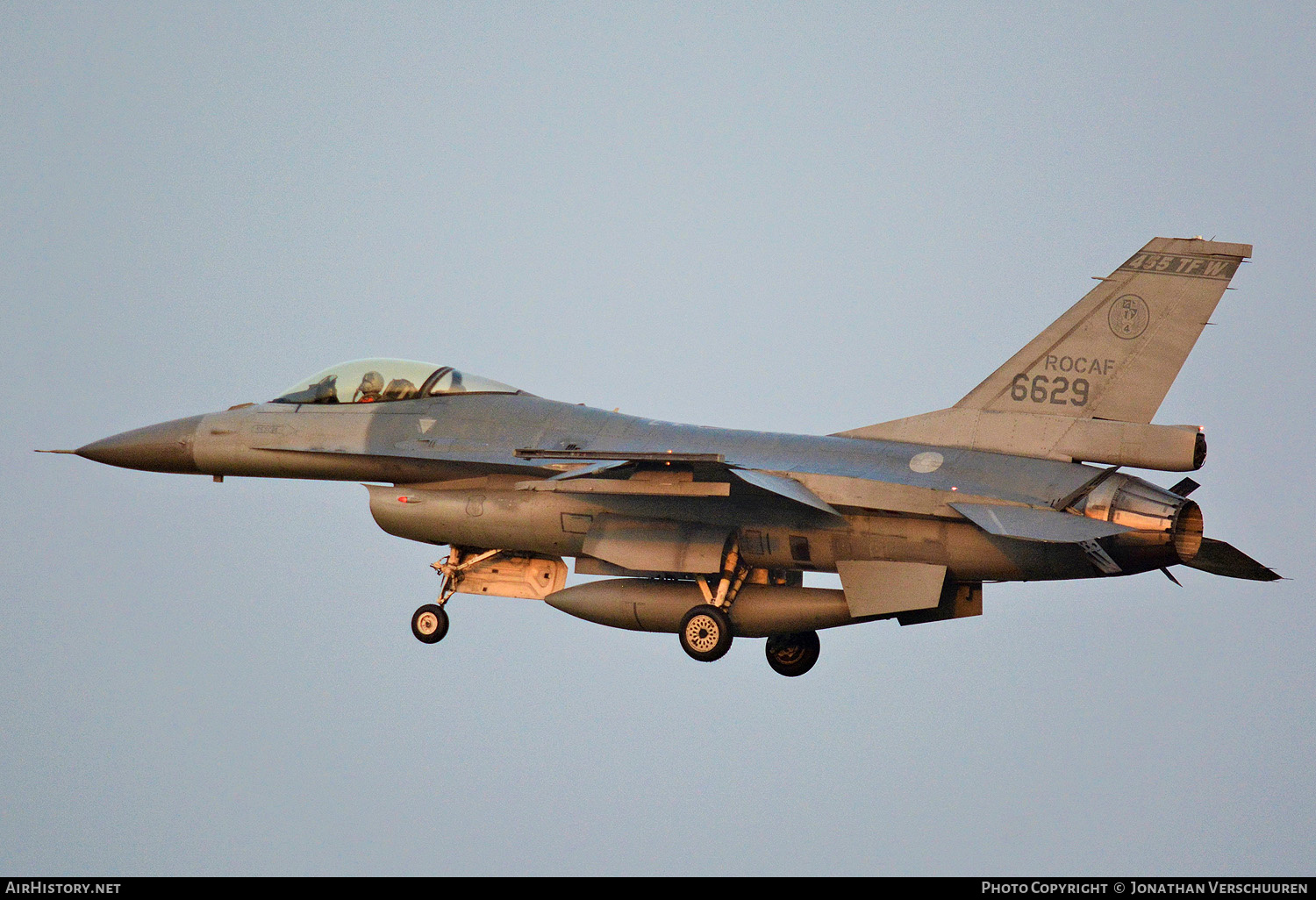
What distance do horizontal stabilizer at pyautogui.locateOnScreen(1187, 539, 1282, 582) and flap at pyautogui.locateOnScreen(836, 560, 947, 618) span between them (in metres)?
2.49

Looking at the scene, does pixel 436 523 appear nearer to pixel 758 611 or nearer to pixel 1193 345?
pixel 758 611

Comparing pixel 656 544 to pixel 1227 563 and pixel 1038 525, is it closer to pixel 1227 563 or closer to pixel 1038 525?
pixel 1038 525

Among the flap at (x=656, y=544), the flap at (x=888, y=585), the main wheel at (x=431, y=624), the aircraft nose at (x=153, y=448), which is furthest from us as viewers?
the aircraft nose at (x=153, y=448)

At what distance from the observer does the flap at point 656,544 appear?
17.8 meters

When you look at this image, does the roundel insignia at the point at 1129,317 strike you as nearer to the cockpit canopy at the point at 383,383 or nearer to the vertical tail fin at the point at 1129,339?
the vertical tail fin at the point at 1129,339

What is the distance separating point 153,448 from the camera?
20.3 m

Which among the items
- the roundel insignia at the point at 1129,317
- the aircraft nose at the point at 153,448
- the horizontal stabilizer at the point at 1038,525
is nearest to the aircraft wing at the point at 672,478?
the horizontal stabilizer at the point at 1038,525

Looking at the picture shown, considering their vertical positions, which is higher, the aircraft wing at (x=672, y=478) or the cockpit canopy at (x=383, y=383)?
the cockpit canopy at (x=383, y=383)

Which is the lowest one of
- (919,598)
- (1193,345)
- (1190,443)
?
(919,598)

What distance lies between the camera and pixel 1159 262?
16.9 m

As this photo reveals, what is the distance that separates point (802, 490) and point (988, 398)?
2209mm

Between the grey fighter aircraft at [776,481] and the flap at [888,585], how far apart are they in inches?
0.9

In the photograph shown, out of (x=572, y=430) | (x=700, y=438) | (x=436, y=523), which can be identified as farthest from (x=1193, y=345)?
(x=436, y=523)

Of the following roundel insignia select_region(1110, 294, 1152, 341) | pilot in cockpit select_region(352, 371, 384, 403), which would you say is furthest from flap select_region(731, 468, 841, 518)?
pilot in cockpit select_region(352, 371, 384, 403)
